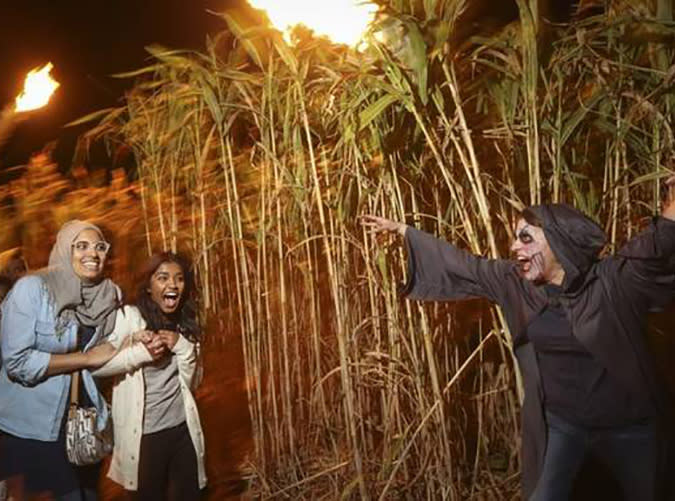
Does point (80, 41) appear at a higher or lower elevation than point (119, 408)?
higher

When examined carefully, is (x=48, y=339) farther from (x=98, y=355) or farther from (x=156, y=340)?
(x=156, y=340)

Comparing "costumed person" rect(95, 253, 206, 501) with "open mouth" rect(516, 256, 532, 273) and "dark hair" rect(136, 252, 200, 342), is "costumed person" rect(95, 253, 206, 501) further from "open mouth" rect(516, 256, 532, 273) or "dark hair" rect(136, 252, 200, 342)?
"open mouth" rect(516, 256, 532, 273)

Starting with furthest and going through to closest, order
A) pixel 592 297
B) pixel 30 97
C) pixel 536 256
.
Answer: pixel 30 97, pixel 536 256, pixel 592 297

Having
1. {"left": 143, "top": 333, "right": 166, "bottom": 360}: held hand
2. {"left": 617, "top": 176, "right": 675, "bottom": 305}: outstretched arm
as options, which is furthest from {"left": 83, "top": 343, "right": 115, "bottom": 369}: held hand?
{"left": 617, "top": 176, "right": 675, "bottom": 305}: outstretched arm

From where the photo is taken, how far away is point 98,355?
262 cm

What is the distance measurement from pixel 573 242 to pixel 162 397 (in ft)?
4.70

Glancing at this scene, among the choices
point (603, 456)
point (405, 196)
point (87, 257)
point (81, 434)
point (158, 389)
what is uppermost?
point (405, 196)

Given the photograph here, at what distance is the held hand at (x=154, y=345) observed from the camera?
268 centimetres

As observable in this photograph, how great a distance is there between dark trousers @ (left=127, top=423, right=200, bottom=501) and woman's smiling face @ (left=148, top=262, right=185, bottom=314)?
0.42 m

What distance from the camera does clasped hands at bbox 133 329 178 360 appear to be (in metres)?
2.68

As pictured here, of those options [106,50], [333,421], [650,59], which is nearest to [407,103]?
[650,59]

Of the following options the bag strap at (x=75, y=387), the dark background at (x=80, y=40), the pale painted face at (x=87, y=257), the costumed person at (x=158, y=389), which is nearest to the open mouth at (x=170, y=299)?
the costumed person at (x=158, y=389)

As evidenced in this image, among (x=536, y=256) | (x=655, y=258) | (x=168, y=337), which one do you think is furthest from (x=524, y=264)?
(x=168, y=337)

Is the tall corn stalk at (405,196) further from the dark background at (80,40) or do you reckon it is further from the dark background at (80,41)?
the dark background at (80,40)
